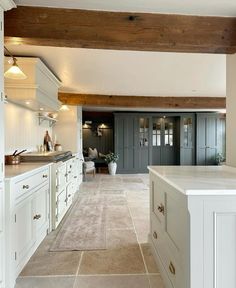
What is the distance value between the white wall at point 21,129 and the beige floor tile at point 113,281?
6.64 feet

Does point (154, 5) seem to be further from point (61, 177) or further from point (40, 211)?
point (61, 177)

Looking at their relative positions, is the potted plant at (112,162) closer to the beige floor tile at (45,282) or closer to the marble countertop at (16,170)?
the marble countertop at (16,170)

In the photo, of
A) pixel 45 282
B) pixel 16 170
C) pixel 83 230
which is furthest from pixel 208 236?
pixel 83 230

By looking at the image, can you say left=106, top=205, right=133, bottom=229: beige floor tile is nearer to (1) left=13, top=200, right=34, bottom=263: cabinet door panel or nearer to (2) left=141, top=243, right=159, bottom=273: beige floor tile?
(2) left=141, top=243, right=159, bottom=273: beige floor tile

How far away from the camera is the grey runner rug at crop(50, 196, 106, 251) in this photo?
9.32 ft

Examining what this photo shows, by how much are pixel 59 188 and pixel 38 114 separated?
70.0 inches

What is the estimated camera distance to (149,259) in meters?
2.50

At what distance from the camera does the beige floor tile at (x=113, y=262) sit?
2.30 m

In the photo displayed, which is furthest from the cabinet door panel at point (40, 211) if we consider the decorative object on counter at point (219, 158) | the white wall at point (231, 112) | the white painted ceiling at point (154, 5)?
the decorative object on counter at point (219, 158)

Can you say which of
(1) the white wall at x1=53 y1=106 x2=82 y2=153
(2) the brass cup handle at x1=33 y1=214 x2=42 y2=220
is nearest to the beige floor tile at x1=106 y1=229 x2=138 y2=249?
(2) the brass cup handle at x1=33 y1=214 x2=42 y2=220

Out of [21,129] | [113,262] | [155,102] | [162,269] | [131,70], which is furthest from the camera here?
[155,102]

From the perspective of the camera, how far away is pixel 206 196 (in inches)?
55.9

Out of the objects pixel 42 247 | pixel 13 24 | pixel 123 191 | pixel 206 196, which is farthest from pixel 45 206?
pixel 123 191

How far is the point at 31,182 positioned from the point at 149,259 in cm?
142
